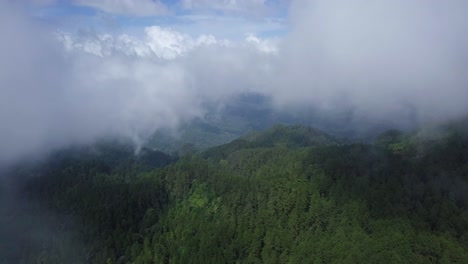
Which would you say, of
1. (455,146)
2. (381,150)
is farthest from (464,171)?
(381,150)

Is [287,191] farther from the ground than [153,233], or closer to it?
farther from the ground

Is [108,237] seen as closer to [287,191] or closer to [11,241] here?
[11,241]

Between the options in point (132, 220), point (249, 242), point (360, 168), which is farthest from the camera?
point (132, 220)

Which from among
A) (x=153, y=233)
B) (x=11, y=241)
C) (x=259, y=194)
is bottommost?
(x=11, y=241)

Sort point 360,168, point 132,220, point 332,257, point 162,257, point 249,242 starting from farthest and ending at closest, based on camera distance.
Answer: point 132,220 → point 360,168 → point 162,257 → point 249,242 → point 332,257

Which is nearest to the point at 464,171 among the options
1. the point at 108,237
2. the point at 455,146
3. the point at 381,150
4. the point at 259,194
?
the point at 455,146

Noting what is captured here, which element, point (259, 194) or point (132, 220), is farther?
point (132, 220)

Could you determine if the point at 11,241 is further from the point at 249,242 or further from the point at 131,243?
the point at 249,242
